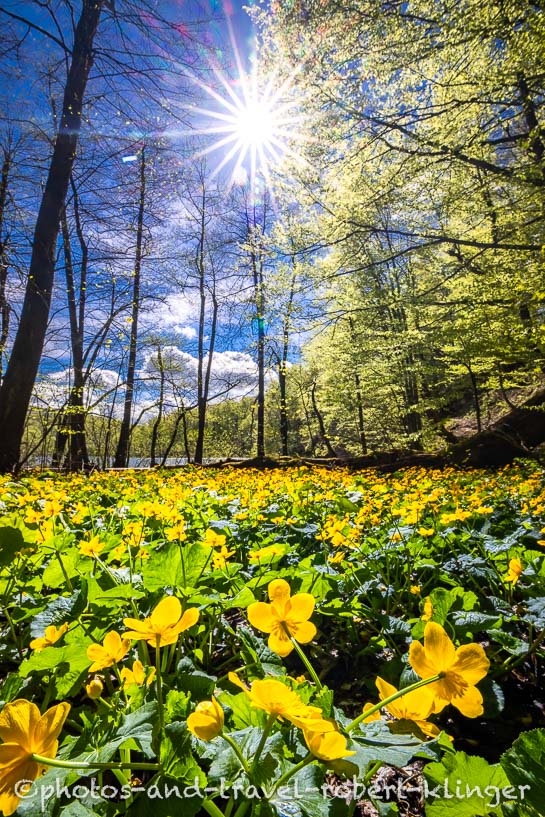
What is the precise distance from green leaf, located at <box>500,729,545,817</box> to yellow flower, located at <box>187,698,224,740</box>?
35 cm

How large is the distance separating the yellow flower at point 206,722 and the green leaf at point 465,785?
0.95 feet

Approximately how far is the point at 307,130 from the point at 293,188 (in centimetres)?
87

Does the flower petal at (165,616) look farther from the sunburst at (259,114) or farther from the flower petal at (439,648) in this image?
the sunburst at (259,114)

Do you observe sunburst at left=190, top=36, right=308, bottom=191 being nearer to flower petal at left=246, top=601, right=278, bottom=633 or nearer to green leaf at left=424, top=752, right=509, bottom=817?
flower petal at left=246, top=601, right=278, bottom=633

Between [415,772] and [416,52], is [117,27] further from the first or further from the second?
[415,772]

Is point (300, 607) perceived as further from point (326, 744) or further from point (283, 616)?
point (326, 744)

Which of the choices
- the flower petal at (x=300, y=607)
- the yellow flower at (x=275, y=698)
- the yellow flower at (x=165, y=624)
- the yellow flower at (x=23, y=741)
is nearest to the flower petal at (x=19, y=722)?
the yellow flower at (x=23, y=741)

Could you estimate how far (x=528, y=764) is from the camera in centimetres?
50

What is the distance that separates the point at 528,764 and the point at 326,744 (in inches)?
10.8

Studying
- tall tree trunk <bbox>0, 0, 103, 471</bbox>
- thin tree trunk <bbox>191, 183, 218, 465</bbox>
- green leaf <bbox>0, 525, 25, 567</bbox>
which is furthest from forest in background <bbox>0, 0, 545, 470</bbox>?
thin tree trunk <bbox>191, 183, 218, 465</bbox>

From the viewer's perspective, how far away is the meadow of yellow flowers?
1.66 feet

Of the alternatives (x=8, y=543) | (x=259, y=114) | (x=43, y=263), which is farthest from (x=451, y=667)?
(x=259, y=114)

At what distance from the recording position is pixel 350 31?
5.42 m

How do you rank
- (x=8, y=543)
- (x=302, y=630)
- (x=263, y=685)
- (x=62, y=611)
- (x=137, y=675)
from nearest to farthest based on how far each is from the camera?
(x=263, y=685)
(x=302, y=630)
(x=137, y=675)
(x=62, y=611)
(x=8, y=543)
